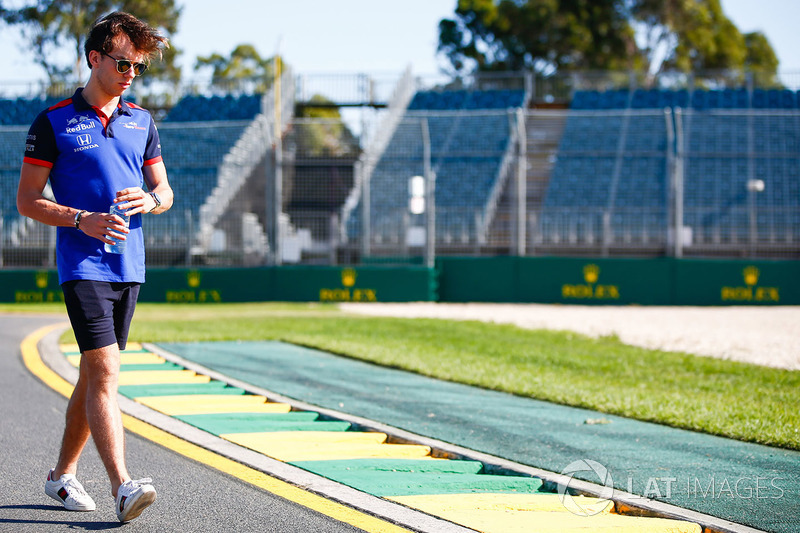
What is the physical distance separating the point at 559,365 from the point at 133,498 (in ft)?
20.6

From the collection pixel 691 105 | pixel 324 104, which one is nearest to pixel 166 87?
pixel 324 104

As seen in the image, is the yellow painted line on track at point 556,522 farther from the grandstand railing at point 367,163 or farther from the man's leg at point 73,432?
the grandstand railing at point 367,163

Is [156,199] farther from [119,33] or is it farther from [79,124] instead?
[119,33]

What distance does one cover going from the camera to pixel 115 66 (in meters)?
3.76

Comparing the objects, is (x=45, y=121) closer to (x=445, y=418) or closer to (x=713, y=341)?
(x=445, y=418)

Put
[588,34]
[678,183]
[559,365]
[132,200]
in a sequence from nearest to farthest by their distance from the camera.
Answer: [132,200]
[559,365]
[678,183]
[588,34]

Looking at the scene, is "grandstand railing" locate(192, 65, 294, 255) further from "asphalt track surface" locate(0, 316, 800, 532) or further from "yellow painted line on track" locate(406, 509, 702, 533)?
"yellow painted line on track" locate(406, 509, 702, 533)

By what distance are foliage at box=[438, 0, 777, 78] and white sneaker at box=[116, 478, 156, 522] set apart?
1780 inches

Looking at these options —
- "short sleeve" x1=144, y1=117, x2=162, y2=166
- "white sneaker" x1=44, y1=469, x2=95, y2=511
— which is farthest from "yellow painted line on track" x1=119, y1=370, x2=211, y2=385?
"short sleeve" x1=144, y1=117, x2=162, y2=166

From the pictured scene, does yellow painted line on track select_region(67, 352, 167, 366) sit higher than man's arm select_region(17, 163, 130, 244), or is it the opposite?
man's arm select_region(17, 163, 130, 244)

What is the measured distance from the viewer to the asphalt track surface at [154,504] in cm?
372

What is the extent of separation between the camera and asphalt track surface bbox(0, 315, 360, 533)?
3725mm

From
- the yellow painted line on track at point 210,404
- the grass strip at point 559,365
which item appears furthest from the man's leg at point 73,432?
the grass strip at point 559,365

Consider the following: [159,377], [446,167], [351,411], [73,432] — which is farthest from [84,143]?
[446,167]
